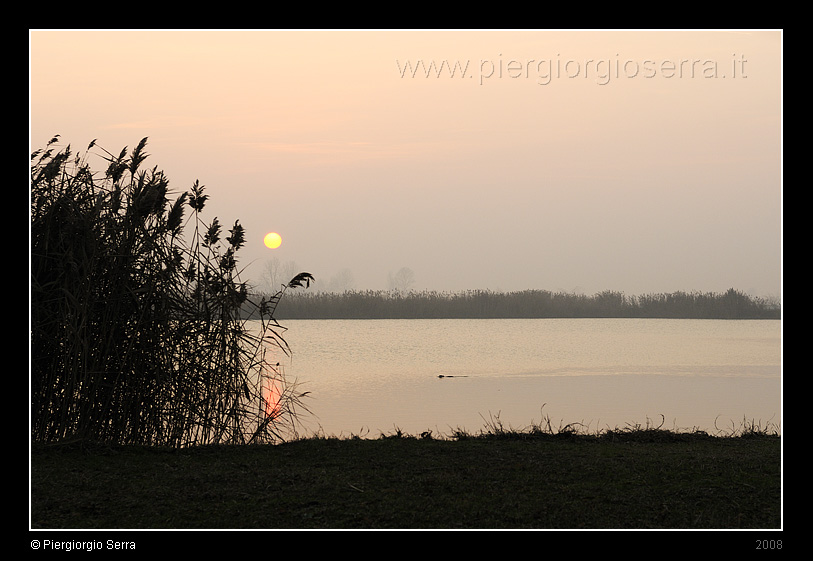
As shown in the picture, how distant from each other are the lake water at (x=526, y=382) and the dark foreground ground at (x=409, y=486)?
1.31m

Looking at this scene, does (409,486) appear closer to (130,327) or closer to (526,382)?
(130,327)

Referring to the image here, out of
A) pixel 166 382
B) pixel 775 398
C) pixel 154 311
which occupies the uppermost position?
pixel 154 311

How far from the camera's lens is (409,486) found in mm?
4656

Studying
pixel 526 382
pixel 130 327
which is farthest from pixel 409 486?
pixel 526 382

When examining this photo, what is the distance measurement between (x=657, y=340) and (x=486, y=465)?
18.1 m

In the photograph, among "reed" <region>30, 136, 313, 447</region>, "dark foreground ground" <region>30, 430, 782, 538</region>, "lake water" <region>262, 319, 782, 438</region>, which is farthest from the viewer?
"lake water" <region>262, 319, 782, 438</region>

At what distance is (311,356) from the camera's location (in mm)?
14633

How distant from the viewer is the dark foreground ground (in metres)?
4.06

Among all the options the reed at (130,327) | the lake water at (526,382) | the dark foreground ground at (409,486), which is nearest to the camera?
the dark foreground ground at (409,486)

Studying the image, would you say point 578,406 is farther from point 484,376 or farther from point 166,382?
point 166,382

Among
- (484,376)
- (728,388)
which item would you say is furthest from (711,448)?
(484,376)

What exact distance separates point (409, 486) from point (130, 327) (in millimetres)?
2533

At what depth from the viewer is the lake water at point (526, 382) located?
844 cm

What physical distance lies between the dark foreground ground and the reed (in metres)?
0.34
